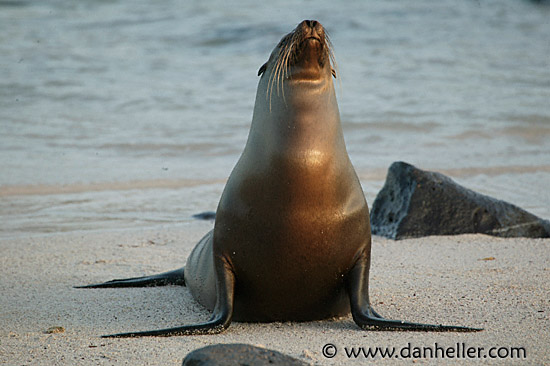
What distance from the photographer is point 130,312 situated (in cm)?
434

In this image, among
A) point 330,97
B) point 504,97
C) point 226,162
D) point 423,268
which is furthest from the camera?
point 504,97

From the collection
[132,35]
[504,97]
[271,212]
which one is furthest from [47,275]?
[132,35]

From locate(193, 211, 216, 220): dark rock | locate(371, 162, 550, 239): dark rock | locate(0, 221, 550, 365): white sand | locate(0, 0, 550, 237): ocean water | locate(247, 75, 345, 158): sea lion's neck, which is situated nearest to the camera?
locate(0, 221, 550, 365): white sand

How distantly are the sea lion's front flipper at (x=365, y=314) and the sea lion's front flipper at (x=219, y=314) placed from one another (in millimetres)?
612

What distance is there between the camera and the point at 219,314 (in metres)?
3.79

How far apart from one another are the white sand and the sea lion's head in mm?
1282

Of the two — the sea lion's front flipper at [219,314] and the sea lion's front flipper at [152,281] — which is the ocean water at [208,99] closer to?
the sea lion's front flipper at [219,314]

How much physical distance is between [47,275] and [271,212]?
2254 millimetres

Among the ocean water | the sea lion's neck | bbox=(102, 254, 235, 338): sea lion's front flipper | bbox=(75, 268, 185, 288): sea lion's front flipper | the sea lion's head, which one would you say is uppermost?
the sea lion's head

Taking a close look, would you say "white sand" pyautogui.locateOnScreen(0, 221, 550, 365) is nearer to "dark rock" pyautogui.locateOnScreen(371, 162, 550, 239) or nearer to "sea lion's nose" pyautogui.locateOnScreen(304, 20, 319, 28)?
"dark rock" pyautogui.locateOnScreen(371, 162, 550, 239)

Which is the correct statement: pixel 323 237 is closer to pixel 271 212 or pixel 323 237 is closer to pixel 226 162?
pixel 271 212

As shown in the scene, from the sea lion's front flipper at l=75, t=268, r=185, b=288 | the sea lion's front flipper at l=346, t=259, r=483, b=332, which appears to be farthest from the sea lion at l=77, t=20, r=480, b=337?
the sea lion's front flipper at l=75, t=268, r=185, b=288

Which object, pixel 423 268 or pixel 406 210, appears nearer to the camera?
pixel 423 268

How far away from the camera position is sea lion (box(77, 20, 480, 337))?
3.75 meters
